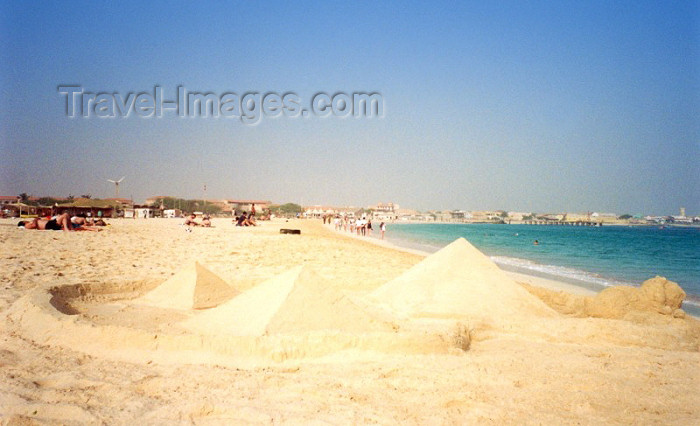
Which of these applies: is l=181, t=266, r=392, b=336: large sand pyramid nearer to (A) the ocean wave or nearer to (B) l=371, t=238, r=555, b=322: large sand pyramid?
(B) l=371, t=238, r=555, b=322: large sand pyramid

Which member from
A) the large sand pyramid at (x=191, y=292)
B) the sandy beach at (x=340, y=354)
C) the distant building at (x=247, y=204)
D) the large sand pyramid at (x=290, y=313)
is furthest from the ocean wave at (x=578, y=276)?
the distant building at (x=247, y=204)

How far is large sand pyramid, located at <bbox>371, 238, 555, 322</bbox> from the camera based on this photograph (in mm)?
6363

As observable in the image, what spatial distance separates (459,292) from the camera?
22.2 feet

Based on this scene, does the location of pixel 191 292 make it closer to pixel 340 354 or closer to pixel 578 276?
pixel 340 354

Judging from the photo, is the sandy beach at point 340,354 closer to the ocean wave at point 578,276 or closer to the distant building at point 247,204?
the ocean wave at point 578,276

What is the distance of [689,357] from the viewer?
4676mm

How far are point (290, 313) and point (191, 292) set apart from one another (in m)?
2.33

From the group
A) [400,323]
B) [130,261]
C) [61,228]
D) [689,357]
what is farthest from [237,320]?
[61,228]

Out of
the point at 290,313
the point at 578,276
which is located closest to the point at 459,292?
the point at 290,313

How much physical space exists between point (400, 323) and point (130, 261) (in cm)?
782

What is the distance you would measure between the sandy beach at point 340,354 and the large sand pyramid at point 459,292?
3 centimetres

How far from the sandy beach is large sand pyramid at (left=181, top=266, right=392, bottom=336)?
2 centimetres

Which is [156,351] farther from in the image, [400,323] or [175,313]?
[400,323]

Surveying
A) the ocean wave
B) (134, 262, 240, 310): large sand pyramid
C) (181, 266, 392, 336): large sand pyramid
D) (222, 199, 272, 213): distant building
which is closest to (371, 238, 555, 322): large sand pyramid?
(181, 266, 392, 336): large sand pyramid
